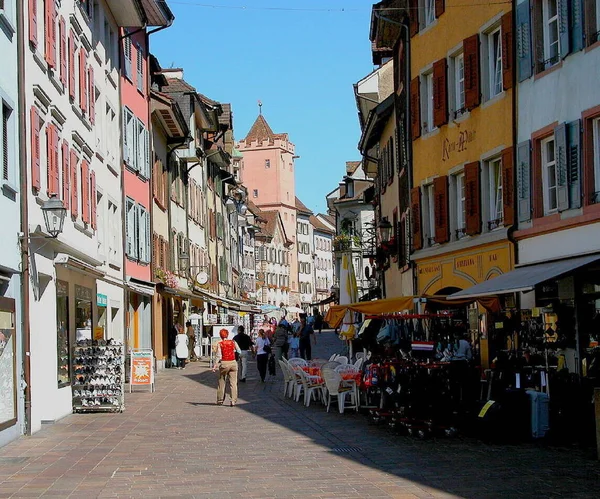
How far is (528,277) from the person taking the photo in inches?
677

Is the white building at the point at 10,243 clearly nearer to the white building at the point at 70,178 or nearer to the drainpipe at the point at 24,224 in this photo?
the drainpipe at the point at 24,224

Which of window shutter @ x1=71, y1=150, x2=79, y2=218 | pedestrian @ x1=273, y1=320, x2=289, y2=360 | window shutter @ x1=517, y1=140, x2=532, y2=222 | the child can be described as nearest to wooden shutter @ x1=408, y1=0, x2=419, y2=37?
window shutter @ x1=517, y1=140, x2=532, y2=222

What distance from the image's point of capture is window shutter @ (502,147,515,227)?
2187 cm

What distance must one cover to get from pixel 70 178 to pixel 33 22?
4.28m

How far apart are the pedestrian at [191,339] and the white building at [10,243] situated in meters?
26.7

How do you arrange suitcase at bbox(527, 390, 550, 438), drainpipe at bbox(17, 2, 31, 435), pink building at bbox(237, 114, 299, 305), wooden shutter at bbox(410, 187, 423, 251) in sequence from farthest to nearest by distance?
pink building at bbox(237, 114, 299, 305) → wooden shutter at bbox(410, 187, 423, 251) → drainpipe at bbox(17, 2, 31, 435) → suitcase at bbox(527, 390, 550, 438)

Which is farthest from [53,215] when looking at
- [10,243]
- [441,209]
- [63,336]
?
[441,209]

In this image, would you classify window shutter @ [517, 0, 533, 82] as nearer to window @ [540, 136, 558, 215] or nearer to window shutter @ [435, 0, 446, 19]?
window @ [540, 136, 558, 215]

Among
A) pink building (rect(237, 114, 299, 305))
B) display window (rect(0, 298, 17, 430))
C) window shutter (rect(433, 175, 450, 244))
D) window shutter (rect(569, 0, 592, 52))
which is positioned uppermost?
pink building (rect(237, 114, 299, 305))

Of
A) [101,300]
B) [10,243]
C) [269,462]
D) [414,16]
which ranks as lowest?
[269,462]

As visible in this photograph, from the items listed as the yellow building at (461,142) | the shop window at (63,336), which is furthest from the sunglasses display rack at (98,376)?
the yellow building at (461,142)

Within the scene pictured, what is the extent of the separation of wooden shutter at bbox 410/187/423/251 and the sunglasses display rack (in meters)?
9.73

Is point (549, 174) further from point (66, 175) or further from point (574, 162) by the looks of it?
point (66, 175)

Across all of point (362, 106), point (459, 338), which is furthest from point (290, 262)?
point (459, 338)
